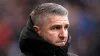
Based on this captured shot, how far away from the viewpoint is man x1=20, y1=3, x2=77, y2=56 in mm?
3172

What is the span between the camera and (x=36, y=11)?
3223 millimetres

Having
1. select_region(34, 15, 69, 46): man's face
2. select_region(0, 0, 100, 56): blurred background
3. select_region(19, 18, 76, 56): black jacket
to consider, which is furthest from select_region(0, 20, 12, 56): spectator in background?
select_region(34, 15, 69, 46): man's face

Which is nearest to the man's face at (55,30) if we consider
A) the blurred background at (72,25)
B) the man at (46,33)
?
the man at (46,33)

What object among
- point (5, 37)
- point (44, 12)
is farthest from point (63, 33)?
point (5, 37)

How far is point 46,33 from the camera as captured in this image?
3.20 m

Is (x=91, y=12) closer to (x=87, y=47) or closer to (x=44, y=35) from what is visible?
(x=87, y=47)

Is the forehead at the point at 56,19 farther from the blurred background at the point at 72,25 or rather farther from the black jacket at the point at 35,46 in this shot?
the blurred background at the point at 72,25

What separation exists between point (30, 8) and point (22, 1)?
0.72ft

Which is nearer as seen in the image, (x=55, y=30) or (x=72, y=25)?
(x=55, y=30)

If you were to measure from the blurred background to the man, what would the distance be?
2.81 m

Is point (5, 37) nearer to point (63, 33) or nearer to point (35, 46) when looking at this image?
point (35, 46)

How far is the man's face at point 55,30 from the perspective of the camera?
3.16 meters

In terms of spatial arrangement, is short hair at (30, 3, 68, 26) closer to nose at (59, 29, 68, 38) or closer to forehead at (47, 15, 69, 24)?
forehead at (47, 15, 69, 24)

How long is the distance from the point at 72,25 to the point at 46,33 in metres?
3.36
